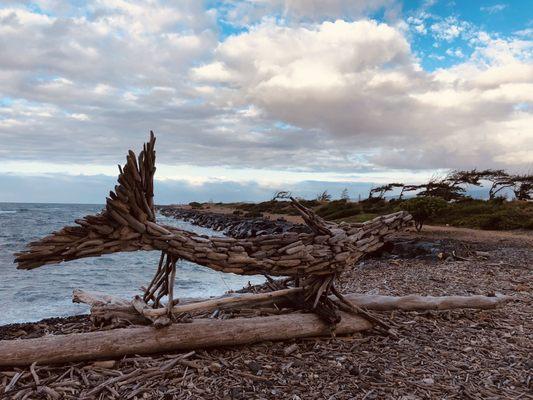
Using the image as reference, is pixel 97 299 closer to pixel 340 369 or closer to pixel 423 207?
pixel 340 369

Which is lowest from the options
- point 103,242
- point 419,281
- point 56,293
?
point 56,293

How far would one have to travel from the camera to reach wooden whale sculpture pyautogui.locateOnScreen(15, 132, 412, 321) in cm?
479

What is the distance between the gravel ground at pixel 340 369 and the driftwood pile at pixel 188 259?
18 centimetres

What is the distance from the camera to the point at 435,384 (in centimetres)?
471

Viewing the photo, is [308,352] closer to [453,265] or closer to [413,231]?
[453,265]

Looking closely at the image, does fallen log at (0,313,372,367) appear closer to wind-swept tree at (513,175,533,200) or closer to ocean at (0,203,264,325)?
ocean at (0,203,264,325)

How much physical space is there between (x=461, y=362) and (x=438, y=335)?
0.93 m

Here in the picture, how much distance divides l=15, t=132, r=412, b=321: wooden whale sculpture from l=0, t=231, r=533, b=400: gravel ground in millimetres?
795

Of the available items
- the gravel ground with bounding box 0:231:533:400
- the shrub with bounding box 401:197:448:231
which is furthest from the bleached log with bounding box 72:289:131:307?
the shrub with bounding box 401:197:448:231

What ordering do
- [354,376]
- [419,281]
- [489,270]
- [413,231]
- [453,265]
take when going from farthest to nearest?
[413,231] < [453,265] < [489,270] < [419,281] < [354,376]

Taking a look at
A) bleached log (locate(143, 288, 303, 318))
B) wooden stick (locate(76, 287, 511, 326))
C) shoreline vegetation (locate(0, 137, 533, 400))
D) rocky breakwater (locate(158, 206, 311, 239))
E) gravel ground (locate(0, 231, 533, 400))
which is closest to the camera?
gravel ground (locate(0, 231, 533, 400))

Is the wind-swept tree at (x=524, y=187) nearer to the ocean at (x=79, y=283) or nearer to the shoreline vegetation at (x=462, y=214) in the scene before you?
the shoreline vegetation at (x=462, y=214)

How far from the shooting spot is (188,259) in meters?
5.35

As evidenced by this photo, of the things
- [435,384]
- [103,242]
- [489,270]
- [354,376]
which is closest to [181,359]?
[103,242]
